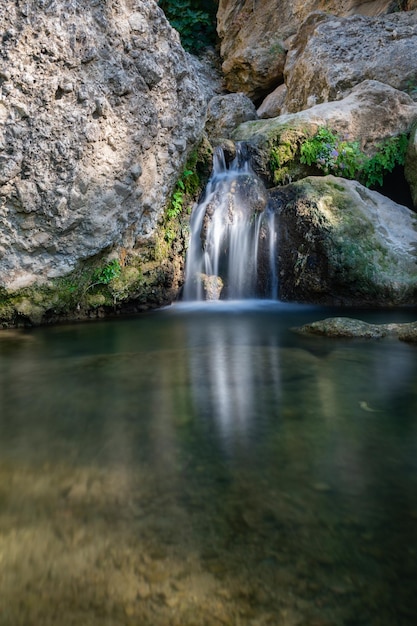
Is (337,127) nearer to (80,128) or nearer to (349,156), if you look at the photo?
(349,156)

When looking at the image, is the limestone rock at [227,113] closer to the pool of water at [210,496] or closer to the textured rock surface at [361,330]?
the textured rock surface at [361,330]

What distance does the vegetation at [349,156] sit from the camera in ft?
27.7

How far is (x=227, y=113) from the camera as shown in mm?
12172

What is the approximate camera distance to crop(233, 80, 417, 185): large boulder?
27.9ft

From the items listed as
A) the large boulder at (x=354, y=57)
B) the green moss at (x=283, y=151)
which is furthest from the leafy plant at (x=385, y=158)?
the large boulder at (x=354, y=57)

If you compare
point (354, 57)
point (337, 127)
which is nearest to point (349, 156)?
point (337, 127)

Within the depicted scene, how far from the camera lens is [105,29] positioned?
17.8ft

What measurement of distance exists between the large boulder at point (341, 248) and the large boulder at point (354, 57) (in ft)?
14.5

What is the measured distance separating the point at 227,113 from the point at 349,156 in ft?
16.3

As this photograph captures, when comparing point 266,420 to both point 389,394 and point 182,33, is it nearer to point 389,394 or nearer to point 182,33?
point 389,394

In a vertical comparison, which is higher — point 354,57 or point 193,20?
point 193,20

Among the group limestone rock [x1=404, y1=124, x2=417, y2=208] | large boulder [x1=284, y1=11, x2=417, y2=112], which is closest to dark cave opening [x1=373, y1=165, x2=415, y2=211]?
limestone rock [x1=404, y1=124, x2=417, y2=208]

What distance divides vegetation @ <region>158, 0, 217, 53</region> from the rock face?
12.0 metres

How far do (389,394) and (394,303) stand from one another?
423 centimetres
